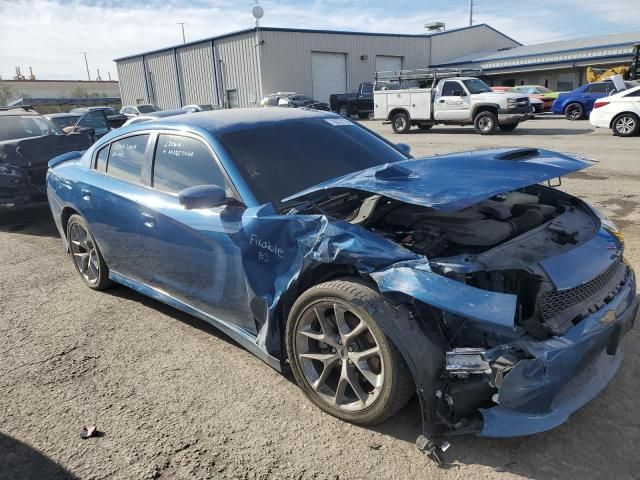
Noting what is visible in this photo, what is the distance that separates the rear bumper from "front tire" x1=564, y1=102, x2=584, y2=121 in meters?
21.5

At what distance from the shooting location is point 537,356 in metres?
2.14

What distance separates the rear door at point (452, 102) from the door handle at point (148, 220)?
53.3 ft

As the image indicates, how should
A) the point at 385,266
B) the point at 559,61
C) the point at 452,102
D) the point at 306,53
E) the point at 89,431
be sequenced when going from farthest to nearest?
the point at 306,53 < the point at 559,61 < the point at 452,102 < the point at 89,431 < the point at 385,266

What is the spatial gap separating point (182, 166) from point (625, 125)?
1506cm

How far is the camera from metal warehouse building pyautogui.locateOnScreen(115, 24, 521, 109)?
34.2m

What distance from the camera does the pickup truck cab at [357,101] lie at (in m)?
29.7

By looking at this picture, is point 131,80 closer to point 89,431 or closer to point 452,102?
point 452,102

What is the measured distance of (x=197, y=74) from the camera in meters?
39.0

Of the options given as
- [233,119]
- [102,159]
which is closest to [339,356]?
[233,119]

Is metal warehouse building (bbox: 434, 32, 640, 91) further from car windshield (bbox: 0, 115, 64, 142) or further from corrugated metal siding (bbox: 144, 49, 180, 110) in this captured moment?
car windshield (bbox: 0, 115, 64, 142)

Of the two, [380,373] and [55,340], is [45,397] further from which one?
[380,373]

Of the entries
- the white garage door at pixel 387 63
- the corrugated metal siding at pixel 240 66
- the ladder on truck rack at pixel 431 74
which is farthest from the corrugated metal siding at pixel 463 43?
the ladder on truck rack at pixel 431 74

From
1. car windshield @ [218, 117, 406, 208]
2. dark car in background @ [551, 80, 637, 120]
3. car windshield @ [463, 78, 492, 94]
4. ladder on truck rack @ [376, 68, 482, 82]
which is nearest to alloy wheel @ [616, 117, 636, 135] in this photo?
car windshield @ [463, 78, 492, 94]

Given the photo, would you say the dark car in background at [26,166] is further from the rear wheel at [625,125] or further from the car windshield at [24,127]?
the rear wheel at [625,125]
